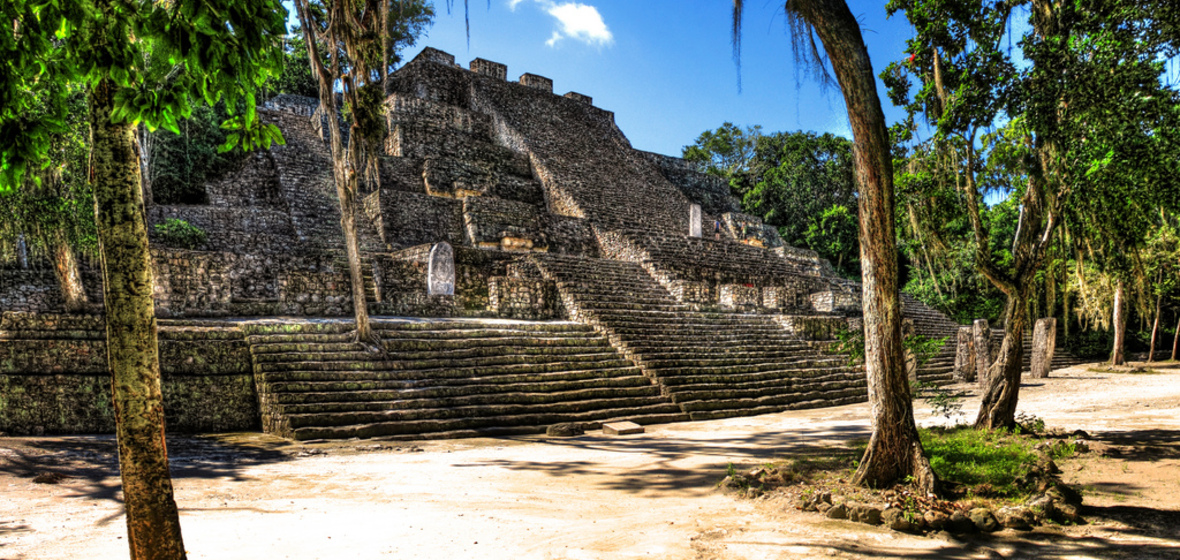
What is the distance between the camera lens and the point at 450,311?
1148 cm

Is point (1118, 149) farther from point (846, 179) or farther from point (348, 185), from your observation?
point (846, 179)

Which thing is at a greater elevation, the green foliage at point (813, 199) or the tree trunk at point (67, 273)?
the green foliage at point (813, 199)

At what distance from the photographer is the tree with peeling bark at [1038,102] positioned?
5.48 meters

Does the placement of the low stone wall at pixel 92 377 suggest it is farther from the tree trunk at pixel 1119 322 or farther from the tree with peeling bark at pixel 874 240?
the tree trunk at pixel 1119 322

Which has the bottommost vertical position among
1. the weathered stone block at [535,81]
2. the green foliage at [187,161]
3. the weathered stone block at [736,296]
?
the weathered stone block at [736,296]

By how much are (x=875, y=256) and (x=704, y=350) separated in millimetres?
6900

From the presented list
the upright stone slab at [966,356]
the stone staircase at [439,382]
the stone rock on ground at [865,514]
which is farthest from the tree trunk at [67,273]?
the upright stone slab at [966,356]

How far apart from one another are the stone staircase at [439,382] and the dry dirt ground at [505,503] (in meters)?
0.53

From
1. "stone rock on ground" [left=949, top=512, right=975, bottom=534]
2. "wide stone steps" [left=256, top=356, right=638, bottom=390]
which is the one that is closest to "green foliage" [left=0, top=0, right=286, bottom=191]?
"stone rock on ground" [left=949, top=512, right=975, bottom=534]

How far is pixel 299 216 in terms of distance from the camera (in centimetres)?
1562

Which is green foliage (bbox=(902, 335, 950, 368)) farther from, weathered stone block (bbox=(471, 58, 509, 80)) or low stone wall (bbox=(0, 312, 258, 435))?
weathered stone block (bbox=(471, 58, 509, 80))

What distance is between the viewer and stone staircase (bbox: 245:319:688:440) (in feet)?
24.3

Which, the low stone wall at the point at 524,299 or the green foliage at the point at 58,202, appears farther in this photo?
the low stone wall at the point at 524,299

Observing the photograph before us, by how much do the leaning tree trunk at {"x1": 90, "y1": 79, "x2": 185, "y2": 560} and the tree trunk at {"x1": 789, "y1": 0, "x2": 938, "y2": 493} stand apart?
3.84 m
